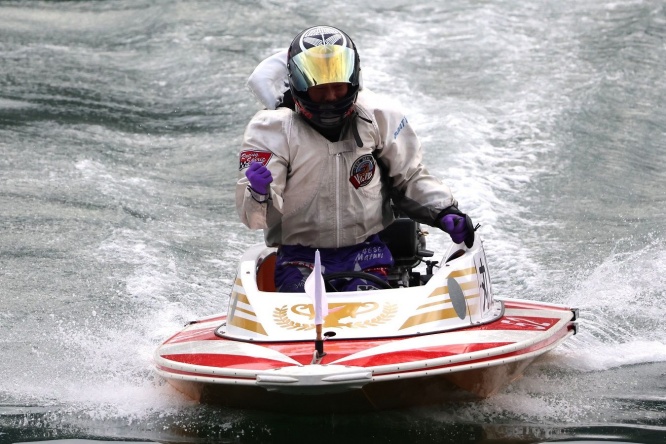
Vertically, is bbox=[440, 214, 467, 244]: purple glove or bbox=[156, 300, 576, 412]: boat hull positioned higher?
bbox=[440, 214, 467, 244]: purple glove

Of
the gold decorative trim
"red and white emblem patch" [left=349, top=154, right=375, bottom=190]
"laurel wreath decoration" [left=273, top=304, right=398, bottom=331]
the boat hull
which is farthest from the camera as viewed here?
"red and white emblem patch" [left=349, top=154, right=375, bottom=190]

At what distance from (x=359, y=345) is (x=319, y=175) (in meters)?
1.15

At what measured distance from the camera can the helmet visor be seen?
591 cm

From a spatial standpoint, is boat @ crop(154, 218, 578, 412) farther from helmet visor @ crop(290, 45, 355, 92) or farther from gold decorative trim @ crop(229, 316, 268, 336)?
helmet visor @ crop(290, 45, 355, 92)

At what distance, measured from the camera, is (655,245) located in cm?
884

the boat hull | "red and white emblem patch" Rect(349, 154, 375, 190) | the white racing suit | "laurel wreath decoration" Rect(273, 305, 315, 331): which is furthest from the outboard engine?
"laurel wreath decoration" Rect(273, 305, 315, 331)

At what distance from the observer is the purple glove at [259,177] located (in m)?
5.80

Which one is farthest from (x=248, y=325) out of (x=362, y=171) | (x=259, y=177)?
(x=362, y=171)

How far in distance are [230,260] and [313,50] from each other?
3393 millimetres

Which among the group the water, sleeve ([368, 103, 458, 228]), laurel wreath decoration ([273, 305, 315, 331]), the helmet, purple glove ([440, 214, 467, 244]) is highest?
the helmet

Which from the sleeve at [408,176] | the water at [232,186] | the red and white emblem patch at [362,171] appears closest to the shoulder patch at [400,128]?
the sleeve at [408,176]

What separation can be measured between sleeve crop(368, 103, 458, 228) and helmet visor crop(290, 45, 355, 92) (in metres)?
0.48

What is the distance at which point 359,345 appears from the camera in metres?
5.31

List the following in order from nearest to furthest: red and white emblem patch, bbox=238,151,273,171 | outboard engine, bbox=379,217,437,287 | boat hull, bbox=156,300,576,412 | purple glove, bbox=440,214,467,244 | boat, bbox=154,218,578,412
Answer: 1. boat hull, bbox=156,300,576,412
2. boat, bbox=154,218,578,412
3. red and white emblem patch, bbox=238,151,273,171
4. purple glove, bbox=440,214,467,244
5. outboard engine, bbox=379,217,437,287
